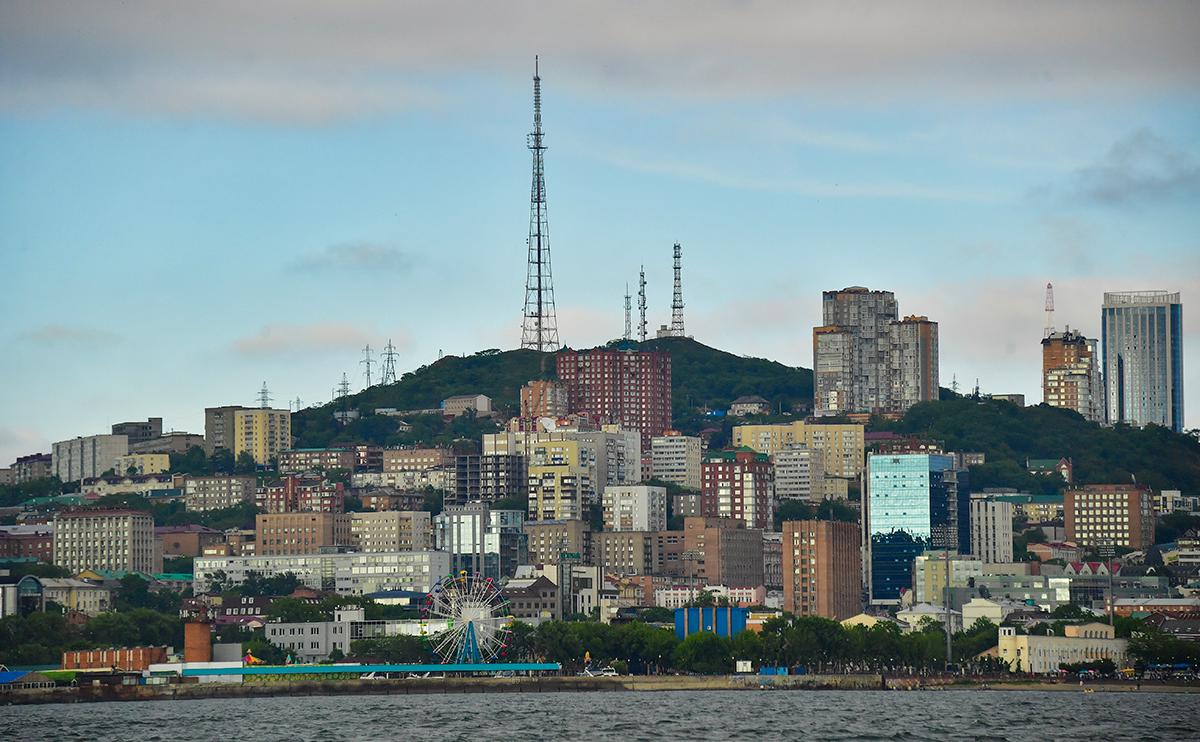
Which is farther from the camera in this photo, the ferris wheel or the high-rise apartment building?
the high-rise apartment building

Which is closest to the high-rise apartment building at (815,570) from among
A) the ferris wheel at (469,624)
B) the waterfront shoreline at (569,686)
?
the waterfront shoreline at (569,686)

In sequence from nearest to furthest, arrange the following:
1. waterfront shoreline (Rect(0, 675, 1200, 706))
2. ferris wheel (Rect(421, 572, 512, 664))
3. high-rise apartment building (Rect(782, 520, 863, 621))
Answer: waterfront shoreline (Rect(0, 675, 1200, 706))
ferris wheel (Rect(421, 572, 512, 664))
high-rise apartment building (Rect(782, 520, 863, 621))

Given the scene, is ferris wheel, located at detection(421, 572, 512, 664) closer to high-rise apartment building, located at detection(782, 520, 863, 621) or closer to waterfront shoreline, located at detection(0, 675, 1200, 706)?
waterfront shoreline, located at detection(0, 675, 1200, 706)

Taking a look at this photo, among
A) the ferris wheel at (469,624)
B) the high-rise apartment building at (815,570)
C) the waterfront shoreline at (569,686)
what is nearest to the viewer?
the waterfront shoreline at (569,686)

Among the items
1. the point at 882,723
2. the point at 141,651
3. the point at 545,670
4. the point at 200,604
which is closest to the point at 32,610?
the point at 200,604

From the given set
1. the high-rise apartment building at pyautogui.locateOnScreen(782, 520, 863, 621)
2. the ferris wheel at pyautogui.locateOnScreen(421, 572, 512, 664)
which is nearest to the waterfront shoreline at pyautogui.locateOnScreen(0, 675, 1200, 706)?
the ferris wheel at pyautogui.locateOnScreen(421, 572, 512, 664)

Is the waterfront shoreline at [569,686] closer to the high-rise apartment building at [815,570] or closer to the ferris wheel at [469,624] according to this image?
the ferris wheel at [469,624]
